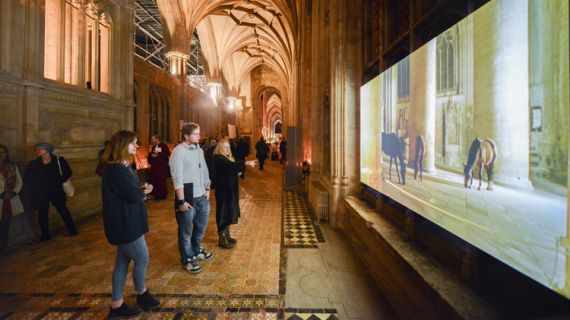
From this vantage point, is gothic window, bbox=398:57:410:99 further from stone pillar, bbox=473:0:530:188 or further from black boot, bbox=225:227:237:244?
black boot, bbox=225:227:237:244

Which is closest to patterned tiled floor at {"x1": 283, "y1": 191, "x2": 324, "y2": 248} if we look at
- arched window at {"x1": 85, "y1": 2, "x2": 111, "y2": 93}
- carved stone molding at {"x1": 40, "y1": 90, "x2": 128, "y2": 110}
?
carved stone molding at {"x1": 40, "y1": 90, "x2": 128, "y2": 110}

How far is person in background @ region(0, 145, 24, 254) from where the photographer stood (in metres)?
3.69

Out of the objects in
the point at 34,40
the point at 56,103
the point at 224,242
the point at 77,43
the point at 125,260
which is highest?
the point at 77,43

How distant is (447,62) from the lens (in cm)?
174

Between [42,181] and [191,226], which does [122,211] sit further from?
[42,181]

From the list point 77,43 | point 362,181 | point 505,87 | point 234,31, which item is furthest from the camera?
point 234,31

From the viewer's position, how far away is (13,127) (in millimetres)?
4180

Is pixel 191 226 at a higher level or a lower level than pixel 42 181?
lower

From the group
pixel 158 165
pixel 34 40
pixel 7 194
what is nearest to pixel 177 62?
pixel 158 165

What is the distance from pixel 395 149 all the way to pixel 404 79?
0.68 m

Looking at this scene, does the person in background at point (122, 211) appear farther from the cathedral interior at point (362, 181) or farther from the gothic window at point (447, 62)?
the gothic window at point (447, 62)

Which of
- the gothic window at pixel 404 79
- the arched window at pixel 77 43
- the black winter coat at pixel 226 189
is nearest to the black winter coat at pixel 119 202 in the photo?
the black winter coat at pixel 226 189

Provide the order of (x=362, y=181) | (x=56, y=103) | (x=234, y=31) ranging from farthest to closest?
(x=234, y=31) → (x=56, y=103) → (x=362, y=181)

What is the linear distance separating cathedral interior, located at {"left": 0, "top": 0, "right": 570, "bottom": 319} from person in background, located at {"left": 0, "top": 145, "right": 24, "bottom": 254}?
73mm
